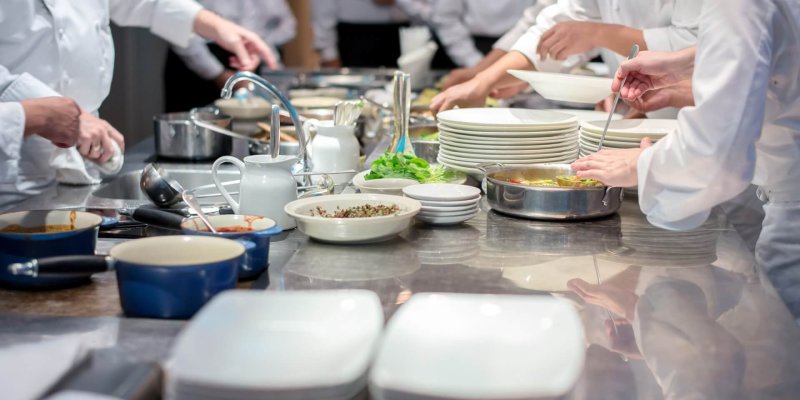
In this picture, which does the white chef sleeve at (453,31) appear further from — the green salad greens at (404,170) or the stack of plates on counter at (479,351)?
the stack of plates on counter at (479,351)

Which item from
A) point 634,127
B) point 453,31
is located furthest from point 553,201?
point 453,31

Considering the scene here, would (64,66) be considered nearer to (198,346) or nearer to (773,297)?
(198,346)

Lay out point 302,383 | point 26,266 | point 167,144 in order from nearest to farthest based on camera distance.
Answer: point 302,383 < point 26,266 < point 167,144

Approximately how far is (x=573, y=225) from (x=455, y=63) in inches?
146

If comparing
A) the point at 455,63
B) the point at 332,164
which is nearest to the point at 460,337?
the point at 332,164

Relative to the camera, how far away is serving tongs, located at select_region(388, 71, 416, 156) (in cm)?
228

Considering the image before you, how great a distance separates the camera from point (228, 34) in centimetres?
298

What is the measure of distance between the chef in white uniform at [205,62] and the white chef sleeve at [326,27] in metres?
0.47

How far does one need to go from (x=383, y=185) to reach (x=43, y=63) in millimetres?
1017

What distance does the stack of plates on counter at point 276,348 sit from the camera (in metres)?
0.93

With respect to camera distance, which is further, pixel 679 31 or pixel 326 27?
pixel 326 27

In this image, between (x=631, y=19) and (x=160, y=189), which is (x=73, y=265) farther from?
(x=631, y=19)

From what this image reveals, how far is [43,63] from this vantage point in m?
2.35

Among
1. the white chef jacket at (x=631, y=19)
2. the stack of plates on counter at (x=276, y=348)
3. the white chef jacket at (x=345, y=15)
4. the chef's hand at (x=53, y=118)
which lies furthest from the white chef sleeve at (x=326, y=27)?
the stack of plates on counter at (x=276, y=348)
